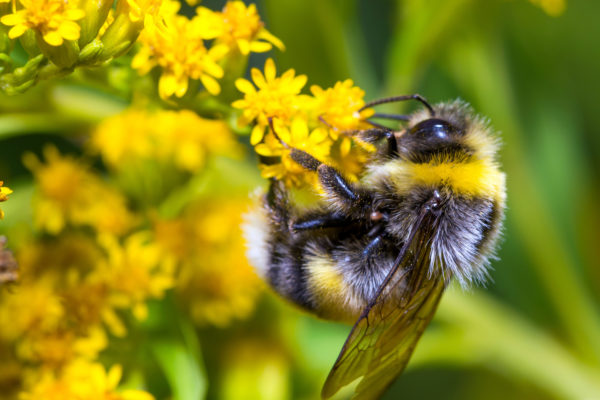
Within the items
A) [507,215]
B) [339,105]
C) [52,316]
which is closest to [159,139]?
[52,316]

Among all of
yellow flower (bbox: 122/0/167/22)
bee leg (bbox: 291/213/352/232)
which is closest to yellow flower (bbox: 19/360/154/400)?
bee leg (bbox: 291/213/352/232)

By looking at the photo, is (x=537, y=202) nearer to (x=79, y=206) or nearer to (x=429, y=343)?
(x=429, y=343)

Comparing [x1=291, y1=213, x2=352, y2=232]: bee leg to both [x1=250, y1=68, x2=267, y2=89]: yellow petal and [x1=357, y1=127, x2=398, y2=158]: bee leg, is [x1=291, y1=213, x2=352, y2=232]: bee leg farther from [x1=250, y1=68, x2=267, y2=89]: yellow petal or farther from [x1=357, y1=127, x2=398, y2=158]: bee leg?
[x1=250, y1=68, x2=267, y2=89]: yellow petal

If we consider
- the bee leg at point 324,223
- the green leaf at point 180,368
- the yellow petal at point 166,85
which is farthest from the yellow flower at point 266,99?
the green leaf at point 180,368

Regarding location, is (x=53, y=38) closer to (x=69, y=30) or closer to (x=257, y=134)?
(x=69, y=30)

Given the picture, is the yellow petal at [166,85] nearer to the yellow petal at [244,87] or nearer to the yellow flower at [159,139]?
the yellow petal at [244,87]
